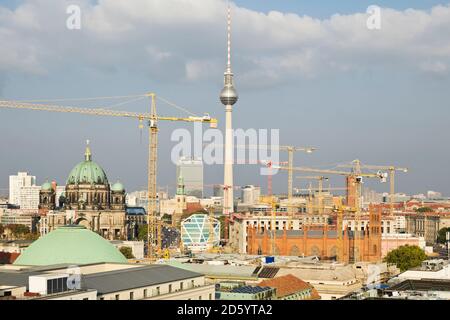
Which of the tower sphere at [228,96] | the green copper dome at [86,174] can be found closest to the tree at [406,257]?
the green copper dome at [86,174]

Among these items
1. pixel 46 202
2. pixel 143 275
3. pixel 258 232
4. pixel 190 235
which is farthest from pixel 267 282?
pixel 46 202

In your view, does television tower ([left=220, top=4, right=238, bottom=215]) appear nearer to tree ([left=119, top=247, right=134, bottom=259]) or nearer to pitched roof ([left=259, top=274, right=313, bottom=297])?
tree ([left=119, top=247, right=134, bottom=259])

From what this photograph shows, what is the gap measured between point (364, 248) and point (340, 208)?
5.84 meters

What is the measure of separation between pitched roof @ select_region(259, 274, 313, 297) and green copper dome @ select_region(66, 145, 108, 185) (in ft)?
276

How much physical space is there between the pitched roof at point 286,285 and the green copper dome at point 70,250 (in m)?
10.1

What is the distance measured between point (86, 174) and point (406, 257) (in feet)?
211

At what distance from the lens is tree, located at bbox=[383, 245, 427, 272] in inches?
3479

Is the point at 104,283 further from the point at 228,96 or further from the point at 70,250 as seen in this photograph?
the point at 228,96

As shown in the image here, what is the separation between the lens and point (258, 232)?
120 m

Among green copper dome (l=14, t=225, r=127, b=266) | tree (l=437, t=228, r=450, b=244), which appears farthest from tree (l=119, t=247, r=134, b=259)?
tree (l=437, t=228, r=450, b=244)

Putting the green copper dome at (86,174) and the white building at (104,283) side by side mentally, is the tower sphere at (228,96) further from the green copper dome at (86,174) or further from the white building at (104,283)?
the white building at (104,283)
